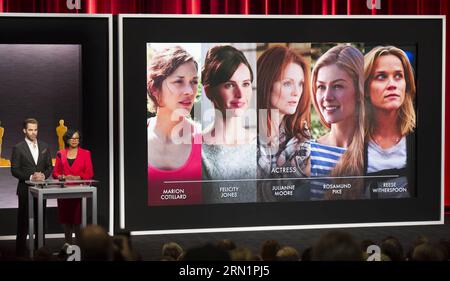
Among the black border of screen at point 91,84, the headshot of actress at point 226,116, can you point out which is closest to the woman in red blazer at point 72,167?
the black border of screen at point 91,84

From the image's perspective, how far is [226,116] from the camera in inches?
336

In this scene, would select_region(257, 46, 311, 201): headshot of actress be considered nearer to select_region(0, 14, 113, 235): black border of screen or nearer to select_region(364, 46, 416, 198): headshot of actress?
select_region(364, 46, 416, 198): headshot of actress

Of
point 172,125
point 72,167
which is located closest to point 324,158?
point 172,125

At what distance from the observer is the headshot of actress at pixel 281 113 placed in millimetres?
8594

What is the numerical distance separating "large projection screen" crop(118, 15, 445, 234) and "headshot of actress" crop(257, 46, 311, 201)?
11 mm

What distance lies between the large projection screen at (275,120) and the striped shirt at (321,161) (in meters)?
0.01

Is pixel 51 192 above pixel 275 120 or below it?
below

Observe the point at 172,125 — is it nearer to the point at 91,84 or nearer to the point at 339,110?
the point at 91,84

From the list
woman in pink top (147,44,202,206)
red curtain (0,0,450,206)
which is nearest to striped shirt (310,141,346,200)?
woman in pink top (147,44,202,206)

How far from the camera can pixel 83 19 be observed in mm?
8336

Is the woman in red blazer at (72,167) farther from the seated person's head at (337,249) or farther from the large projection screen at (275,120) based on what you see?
the seated person's head at (337,249)

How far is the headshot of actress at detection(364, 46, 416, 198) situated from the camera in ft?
28.8

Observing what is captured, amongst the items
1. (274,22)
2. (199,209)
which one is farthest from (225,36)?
(199,209)

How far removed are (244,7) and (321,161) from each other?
2.89 meters
